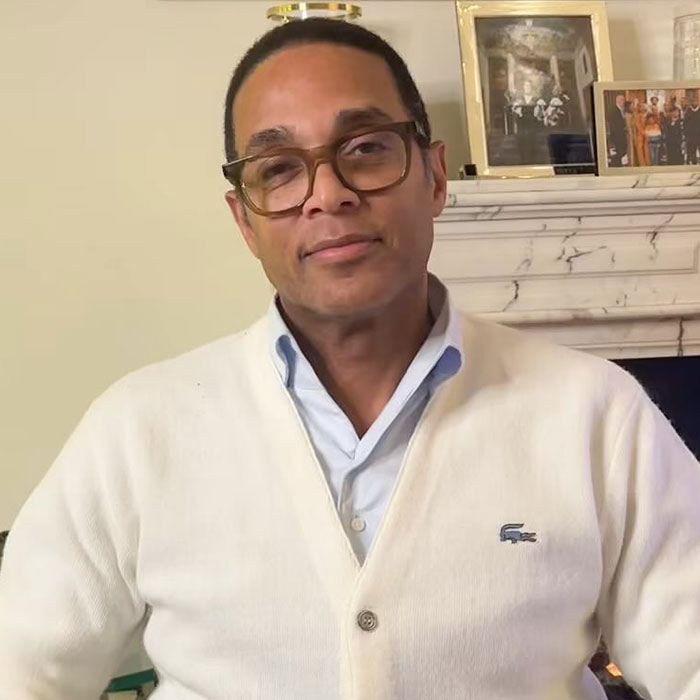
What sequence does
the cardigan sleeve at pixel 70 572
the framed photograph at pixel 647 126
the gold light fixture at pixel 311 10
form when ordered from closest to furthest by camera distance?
the cardigan sleeve at pixel 70 572 < the gold light fixture at pixel 311 10 < the framed photograph at pixel 647 126

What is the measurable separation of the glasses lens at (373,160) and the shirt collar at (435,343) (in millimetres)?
199

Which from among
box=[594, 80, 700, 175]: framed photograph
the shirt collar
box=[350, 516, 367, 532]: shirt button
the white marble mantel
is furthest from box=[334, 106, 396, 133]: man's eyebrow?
box=[594, 80, 700, 175]: framed photograph

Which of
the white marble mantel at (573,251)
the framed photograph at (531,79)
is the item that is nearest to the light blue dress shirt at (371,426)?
the white marble mantel at (573,251)

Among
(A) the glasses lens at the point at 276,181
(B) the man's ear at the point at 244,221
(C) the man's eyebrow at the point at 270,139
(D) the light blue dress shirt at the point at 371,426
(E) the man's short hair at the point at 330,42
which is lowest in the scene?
(D) the light blue dress shirt at the point at 371,426

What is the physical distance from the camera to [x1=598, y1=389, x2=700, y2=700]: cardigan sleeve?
42.9 inches

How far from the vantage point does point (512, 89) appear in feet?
5.71

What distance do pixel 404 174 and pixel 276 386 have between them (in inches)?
12.4

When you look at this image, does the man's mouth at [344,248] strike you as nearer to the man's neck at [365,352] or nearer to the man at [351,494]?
the man at [351,494]

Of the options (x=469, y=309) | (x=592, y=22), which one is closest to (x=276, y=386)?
(x=469, y=309)

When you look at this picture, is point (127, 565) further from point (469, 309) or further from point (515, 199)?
point (515, 199)

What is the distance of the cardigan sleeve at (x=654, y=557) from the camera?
1.09 m

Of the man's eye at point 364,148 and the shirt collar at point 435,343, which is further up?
the man's eye at point 364,148

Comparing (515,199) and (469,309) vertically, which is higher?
(515,199)

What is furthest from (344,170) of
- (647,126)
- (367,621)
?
(647,126)
